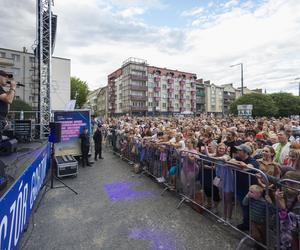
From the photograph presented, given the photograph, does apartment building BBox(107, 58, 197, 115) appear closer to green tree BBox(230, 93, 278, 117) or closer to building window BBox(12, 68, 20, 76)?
green tree BBox(230, 93, 278, 117)

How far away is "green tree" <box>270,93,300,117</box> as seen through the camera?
62562 millimetres

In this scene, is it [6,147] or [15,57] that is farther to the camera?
[15,57]

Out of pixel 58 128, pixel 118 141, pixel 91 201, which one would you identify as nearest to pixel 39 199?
pixel 91 201

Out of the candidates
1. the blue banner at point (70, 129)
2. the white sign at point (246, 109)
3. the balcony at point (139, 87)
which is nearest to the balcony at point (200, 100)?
the balcony at point (139, 87)

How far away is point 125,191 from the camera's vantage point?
5930 millimetres

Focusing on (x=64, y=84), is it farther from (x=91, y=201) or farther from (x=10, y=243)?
(x=10, y=243)

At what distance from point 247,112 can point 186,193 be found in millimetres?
23717

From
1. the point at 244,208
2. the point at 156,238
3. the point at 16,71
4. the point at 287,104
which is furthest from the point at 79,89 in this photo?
the point at 287,104

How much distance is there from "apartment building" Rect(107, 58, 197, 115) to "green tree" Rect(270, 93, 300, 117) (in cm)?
2857

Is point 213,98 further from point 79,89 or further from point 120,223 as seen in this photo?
point 120,223

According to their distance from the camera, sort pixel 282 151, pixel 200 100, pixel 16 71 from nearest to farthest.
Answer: pixel 282 151
pixel 16 71
pixel 200 100

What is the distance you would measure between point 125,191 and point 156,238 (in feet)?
8.20

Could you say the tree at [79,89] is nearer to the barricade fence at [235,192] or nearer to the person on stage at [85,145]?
the person on stage at [85,145]

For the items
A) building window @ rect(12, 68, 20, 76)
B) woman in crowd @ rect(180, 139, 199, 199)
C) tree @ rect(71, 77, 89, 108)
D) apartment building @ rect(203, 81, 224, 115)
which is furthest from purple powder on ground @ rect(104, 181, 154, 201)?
apartment building @ rect(203, 81, 224, 115)
